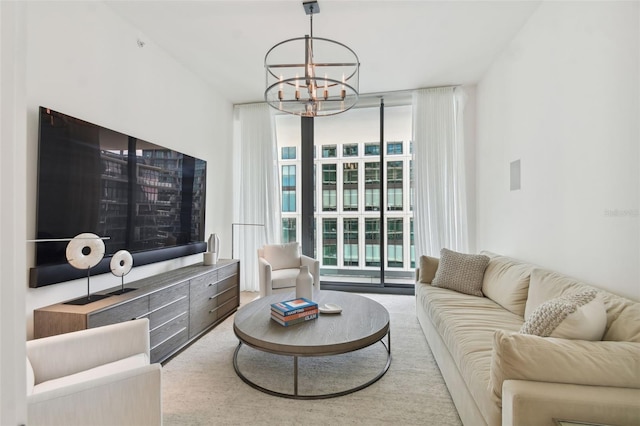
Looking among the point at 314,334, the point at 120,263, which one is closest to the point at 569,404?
the point at 314,334

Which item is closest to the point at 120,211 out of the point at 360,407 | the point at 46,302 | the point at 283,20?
the point at 46,302

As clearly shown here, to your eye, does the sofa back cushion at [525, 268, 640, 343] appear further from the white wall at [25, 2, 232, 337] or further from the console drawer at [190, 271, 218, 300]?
the white wall at [25, 2, 232, 337]

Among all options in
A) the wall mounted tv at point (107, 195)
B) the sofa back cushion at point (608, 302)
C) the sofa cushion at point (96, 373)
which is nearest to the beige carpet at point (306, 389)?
the sofa cushion at point (96, 373)

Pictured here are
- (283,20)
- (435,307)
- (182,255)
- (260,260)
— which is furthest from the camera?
(260,260)

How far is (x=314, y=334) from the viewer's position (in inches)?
82.1

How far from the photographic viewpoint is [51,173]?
2.02 m

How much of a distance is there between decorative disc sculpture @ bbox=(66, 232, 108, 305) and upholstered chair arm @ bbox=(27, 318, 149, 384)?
510mm

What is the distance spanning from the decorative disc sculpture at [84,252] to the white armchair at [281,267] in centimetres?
169

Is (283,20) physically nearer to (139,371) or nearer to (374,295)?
(139,371)

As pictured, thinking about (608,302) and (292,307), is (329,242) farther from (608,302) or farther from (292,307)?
(608,302)

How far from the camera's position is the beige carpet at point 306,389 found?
182 centimetres

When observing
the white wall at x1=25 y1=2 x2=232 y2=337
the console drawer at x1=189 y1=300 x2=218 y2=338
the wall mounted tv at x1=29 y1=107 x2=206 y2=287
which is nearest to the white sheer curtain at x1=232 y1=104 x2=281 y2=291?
the white wall at x1=25 y1=2 x2=232 y2=337

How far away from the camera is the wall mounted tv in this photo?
2.01 m

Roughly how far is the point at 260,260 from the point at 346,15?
263 centimetres
